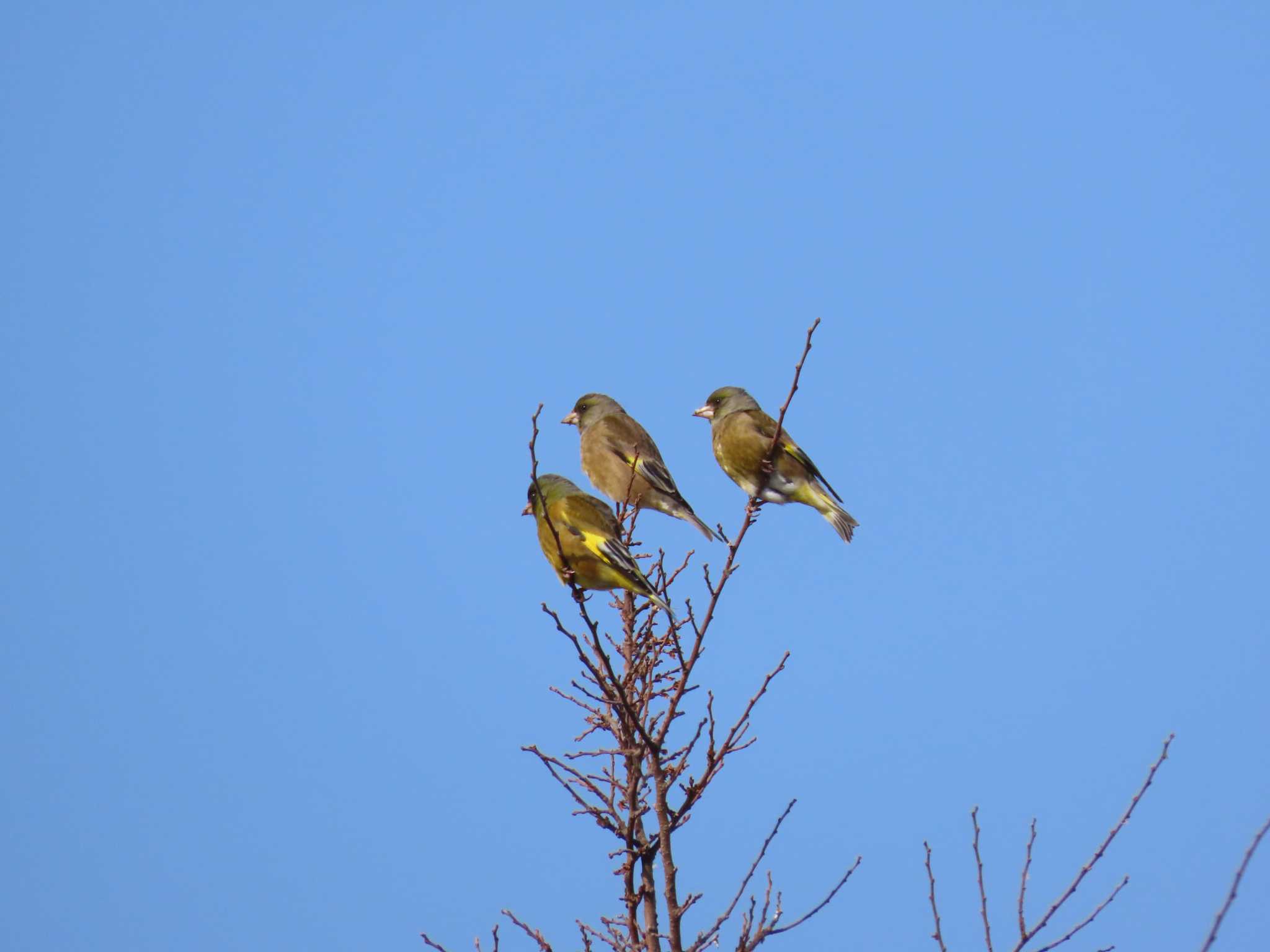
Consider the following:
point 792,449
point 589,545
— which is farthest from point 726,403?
point 589,545

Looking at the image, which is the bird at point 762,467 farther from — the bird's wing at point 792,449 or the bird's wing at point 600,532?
the bird's wing at point 600,532

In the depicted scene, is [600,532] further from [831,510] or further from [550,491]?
[831,510]

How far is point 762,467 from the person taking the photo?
8539 mm

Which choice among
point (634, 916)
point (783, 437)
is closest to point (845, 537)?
point (783, 437)

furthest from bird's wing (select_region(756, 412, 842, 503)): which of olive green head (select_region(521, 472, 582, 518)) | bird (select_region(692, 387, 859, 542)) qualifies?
olive green head (select_region(521, 472, 582, 518))

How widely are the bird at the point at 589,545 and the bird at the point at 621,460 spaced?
1262mm

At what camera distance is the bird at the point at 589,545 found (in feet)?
19.3

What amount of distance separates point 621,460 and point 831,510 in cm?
144

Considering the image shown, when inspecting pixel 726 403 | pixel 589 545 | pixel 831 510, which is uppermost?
pixel 726 403

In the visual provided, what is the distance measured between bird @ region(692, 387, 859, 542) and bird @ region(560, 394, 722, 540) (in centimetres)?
51

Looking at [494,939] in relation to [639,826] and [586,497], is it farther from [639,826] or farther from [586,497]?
[586,497]

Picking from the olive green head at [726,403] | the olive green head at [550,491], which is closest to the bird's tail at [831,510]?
the olive green head at [726,403]

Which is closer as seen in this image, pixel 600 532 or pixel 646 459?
pixel 600 532

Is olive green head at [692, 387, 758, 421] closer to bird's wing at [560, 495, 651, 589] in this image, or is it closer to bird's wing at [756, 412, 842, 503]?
bird's wing at [756, 412, 842, 503]
